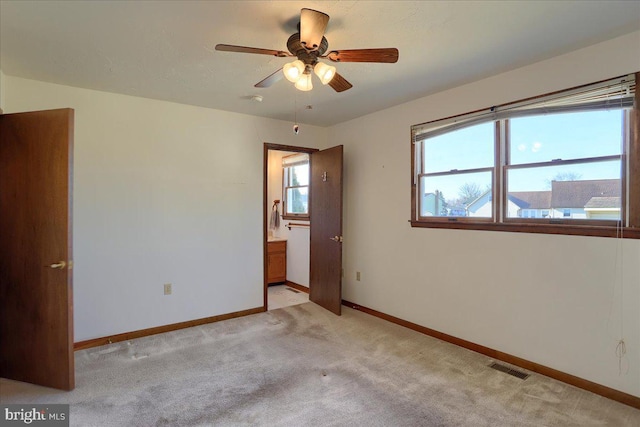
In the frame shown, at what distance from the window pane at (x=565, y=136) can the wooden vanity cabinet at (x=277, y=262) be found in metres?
3.80

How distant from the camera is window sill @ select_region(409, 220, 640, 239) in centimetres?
224

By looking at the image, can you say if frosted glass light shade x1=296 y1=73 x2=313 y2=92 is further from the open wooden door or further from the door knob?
the door knob

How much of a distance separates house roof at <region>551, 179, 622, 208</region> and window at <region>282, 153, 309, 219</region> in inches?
134

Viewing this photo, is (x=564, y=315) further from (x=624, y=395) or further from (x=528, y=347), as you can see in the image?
(x=624, y=395)

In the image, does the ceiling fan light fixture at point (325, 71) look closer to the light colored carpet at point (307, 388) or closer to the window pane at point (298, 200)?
the light colored carpet at point (307, 388)

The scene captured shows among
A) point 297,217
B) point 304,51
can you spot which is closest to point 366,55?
point 304,51

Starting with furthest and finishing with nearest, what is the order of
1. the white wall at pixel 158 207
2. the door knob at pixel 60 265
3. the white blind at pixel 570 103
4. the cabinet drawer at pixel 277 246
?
the cabinet drawer at pixel 277 246 < the white wall at pixel 158 207 < the door knob at pixel 60 265 < the white blind at pixel 570 103

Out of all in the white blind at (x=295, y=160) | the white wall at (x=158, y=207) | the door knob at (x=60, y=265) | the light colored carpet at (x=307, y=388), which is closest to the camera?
the light colored carpet at (x=307, y=388)

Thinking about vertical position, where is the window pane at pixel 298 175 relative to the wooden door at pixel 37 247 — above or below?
above

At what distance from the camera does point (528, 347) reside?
Result: 2.69 metres

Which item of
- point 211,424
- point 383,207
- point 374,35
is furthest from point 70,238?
point 383,207

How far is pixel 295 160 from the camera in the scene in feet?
18.4

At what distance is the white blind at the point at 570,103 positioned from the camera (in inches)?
87.7

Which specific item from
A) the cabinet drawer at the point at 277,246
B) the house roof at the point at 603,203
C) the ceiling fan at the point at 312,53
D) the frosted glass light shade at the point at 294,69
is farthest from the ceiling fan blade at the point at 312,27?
the cabinet drawer at the point at 277,246
